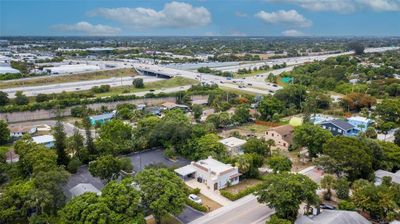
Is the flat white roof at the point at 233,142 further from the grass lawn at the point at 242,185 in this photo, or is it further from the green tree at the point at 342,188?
the green tree at the point at 342,188

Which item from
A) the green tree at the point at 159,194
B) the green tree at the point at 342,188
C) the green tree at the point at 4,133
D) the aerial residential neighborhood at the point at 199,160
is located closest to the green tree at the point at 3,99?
the aerial residential neighborhood at the point at 199,160

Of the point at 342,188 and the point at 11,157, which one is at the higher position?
the point at 342,188

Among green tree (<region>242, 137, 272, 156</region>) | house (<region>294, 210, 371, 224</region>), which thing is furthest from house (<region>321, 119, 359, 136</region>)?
house (<region>294, 210, 371, 224</region>)

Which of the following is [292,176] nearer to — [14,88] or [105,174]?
[105,174]

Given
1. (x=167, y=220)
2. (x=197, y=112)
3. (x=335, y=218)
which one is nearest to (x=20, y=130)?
(x=197, y=112)

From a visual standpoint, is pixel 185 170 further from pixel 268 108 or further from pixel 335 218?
pixel 268 108

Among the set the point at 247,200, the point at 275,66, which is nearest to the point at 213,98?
the point at 247,200
